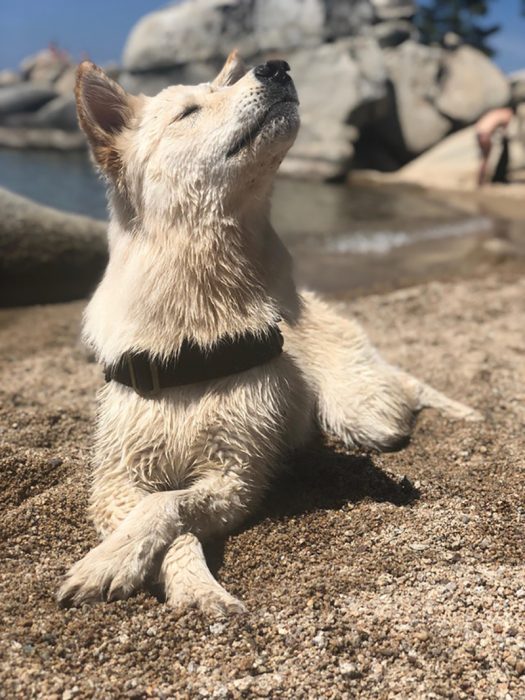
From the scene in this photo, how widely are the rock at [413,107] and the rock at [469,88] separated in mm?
425

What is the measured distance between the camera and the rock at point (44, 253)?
7000 mm

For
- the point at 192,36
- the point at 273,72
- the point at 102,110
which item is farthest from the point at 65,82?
the point at 273,72

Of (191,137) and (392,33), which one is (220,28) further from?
(191,137)

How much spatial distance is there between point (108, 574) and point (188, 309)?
3.79 feet

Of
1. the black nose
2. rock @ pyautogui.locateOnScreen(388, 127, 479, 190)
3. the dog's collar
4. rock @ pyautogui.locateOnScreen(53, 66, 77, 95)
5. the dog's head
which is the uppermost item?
rock @ pyautogui.locateOnScreen(53, 66, 77, 95)

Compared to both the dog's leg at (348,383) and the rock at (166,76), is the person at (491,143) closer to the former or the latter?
the rock at (166,76)

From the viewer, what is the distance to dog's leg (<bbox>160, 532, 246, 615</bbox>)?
2381mm

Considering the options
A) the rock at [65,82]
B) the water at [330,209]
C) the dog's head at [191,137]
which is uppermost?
the rock at [65,82]

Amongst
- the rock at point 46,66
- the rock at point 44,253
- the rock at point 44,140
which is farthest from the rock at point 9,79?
the rock at point 44,253

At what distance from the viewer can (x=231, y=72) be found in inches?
132

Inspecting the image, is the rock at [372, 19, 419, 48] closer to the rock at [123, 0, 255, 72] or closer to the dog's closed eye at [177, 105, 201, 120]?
the rock at [123, 0, 255, 72]

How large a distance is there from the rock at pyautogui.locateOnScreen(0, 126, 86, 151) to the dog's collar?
29.7m

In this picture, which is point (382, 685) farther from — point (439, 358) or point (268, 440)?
point (439, 358)

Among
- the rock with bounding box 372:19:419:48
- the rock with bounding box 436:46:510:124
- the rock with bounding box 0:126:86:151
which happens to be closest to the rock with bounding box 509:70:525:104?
the rock with bounding box 436:46:510:124
